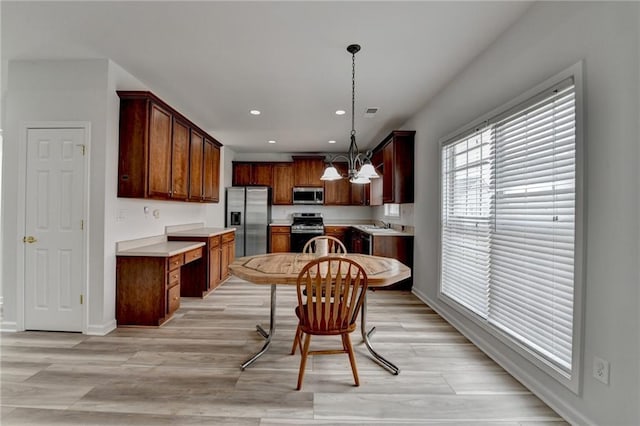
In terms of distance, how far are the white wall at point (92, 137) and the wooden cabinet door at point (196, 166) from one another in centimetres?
131

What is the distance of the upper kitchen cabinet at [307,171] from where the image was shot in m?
6.90

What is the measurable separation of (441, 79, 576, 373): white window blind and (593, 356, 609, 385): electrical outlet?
15cm

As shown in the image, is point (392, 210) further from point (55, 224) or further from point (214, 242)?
point (55, 224)

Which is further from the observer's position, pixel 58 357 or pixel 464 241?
pixel 464 241

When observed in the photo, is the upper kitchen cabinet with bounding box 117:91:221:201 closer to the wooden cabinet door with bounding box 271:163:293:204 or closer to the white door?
the white door

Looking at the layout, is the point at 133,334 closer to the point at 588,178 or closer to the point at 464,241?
the point at 464,241

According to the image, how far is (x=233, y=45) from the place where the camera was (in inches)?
103

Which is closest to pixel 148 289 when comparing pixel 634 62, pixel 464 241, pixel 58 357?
pixel 58 357

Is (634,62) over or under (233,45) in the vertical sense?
under

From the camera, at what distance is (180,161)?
12.9ft

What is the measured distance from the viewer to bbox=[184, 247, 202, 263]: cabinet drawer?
360cm

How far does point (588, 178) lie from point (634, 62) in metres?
0.57

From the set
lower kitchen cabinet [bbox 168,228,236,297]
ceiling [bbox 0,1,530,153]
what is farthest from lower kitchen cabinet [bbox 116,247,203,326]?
ceiling [bbox 0,1,530,153]

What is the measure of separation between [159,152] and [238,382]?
8.41ft
